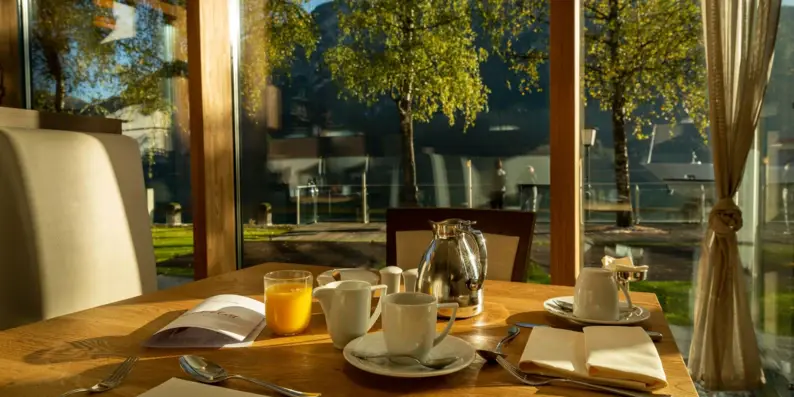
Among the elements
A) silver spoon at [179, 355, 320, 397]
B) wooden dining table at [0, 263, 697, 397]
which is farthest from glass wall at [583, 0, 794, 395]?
silver spoon at [179, 355, 320, 397]

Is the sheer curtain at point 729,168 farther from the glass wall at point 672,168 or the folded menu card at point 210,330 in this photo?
the folded menu card at point 210,330

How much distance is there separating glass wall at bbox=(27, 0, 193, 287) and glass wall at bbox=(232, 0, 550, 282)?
1.49 feet

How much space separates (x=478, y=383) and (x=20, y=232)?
5.01 feet

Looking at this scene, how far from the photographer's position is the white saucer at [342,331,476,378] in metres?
0.85

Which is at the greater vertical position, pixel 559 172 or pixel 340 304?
pixel 559 172

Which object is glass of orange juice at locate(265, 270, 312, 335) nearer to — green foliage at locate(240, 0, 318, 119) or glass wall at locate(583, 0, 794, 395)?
glass wall at locate(583, 0, 794, 395)

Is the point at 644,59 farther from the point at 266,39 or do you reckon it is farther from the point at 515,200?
the point at 266,39

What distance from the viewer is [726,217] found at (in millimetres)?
2242

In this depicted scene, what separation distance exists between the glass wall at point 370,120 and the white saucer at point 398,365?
1.81 metres

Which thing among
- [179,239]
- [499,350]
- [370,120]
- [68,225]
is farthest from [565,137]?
[179,239]

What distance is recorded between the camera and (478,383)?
856mm

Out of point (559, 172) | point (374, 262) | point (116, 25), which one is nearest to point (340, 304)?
point (559, 172)

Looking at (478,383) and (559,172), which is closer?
(478,383)

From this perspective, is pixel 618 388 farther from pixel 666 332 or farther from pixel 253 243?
pixel 253 243
